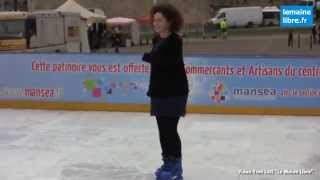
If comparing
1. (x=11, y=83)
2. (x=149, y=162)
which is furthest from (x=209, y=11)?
(x=149, y=162)

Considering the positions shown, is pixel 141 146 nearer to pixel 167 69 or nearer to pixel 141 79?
pixel 167 69

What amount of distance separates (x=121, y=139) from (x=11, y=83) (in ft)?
11.8

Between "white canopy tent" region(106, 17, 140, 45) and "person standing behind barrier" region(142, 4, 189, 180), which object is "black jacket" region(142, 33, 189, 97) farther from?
"white canopy tent" region(106, 17, 140, 45)

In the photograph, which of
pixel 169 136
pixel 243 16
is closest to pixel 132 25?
pixel 243 16

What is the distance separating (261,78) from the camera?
34.5 ft

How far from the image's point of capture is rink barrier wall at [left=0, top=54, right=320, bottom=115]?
1045 cm

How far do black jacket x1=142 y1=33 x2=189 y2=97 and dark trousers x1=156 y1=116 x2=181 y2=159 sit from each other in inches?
9.4

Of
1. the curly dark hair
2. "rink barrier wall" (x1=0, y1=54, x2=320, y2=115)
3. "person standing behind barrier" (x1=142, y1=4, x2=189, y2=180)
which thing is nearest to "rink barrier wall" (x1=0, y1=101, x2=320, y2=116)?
"rink barrier wall" (x1=0, y1=54, x2=320, y2=115)

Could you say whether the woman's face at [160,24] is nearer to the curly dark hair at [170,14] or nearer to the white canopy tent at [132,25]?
the curly dark hair at [170,14]

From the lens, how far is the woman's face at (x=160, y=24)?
5.65m

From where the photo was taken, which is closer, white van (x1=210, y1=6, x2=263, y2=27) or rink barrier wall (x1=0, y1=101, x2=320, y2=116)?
rink barrier wall (x1=0, y1=101, x2=320, y2=116)

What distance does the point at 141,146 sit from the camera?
316 inches

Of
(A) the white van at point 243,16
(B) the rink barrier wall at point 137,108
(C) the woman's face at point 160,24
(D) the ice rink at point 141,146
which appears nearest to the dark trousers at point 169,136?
(D) the ice rink at point 141,146

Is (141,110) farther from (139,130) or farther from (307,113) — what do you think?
(307,113)
